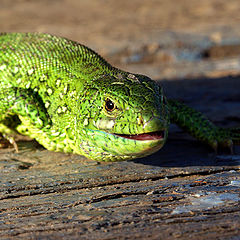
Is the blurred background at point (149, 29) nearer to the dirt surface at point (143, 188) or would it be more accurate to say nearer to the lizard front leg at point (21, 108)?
the dirt surface at point (143, 188)

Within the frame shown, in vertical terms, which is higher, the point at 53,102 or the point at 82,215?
the point at 53,102

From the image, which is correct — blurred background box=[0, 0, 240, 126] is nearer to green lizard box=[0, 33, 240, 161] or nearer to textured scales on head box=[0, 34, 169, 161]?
green lizard box=[0, 33, 240, 161]

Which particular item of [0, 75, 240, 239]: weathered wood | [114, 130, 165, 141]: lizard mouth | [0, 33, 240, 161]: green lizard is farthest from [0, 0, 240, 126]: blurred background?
[114, 130, 165, 141]: lizard mouth

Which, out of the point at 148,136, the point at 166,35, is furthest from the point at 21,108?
the point at 166,35

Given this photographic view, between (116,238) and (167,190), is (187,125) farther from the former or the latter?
(116,238)

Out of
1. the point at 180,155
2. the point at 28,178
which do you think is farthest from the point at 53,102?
the point at 180,155

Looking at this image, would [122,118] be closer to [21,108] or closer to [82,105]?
[82,105]

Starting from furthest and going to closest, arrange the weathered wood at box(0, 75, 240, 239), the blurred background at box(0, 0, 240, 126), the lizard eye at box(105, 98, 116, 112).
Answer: the blurred background at box(0, 0, 240, 126), the lizard eye at box(105, 98, 116, 112), the weathered wood at box(0, 75, 240, 239)

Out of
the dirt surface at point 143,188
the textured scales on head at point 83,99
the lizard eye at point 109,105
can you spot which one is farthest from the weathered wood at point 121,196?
the lizard eye at point 109,105
